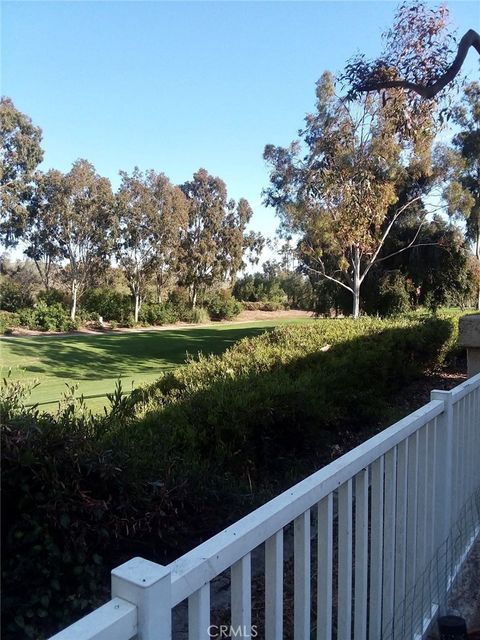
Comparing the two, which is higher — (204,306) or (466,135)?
(466,135)

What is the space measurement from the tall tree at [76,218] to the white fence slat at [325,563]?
115 feet

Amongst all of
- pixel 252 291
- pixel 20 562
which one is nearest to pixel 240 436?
pixel 20 562

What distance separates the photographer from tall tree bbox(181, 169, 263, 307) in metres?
44.3

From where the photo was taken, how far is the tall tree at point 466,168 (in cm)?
2080

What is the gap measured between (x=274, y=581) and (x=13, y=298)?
38.2 meters

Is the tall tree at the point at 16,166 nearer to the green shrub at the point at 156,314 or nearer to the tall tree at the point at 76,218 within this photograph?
the tall tree at the point at 76,218

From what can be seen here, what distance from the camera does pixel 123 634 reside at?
36.9 inches

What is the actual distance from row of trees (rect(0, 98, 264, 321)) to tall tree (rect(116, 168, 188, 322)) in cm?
7

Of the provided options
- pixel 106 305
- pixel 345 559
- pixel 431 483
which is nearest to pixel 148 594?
pixel 345 559

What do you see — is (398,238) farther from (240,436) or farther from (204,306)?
(204,306)

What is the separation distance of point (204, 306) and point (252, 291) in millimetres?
13510

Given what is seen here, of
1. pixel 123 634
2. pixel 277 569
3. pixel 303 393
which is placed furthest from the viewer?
pixel 303 393

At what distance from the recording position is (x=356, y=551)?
1.82 m

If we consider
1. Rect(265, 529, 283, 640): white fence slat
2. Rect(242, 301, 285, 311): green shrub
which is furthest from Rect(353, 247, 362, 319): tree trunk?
Rect(242, 301, 285, 311): green shrub
